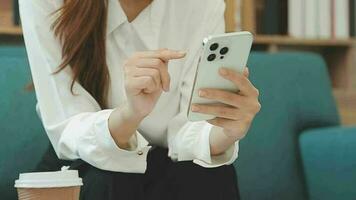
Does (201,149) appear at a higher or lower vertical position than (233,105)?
lower

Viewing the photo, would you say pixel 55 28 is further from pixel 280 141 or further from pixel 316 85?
pixel 316 85

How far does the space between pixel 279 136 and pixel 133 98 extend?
0.73 metres

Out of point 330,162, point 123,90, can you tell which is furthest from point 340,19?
point 123,90

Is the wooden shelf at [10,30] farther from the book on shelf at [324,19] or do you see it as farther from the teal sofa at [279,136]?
the book on shelf at [324,19]

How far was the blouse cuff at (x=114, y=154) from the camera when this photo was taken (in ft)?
3.32

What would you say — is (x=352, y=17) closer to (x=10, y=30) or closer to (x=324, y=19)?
(x=324, y=19)

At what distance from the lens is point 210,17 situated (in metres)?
1.26

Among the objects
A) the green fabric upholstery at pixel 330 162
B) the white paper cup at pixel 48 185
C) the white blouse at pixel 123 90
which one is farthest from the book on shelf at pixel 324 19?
the white paper cup at pixel 48 185

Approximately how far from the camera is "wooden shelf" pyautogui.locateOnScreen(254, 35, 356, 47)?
2113 mm

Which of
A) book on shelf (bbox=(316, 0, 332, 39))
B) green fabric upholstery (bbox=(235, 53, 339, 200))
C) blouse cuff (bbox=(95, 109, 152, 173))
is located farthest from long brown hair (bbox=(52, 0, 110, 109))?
book on shelf (bbox=(316, 0, 332, 39))

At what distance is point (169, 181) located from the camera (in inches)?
42.4

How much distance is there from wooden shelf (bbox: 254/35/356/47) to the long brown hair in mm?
1019

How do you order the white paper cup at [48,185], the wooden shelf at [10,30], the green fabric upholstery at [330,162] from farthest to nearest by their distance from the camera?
the wooden shelf at [10,30] < the green fabric upholstery at [330,162] < the white paper cup at [48,185]

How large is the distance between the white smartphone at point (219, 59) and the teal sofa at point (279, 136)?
1.92 ft
